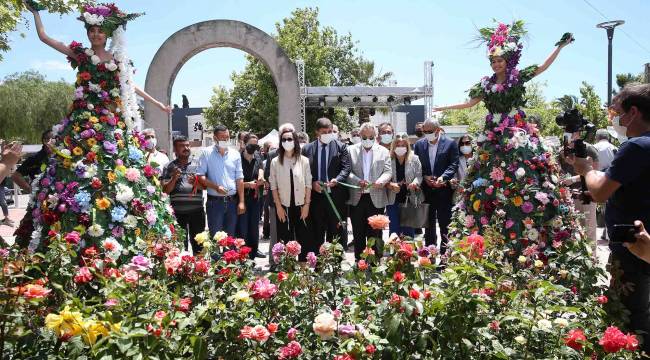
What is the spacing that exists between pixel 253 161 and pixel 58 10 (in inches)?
271

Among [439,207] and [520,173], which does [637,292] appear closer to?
[520,173]

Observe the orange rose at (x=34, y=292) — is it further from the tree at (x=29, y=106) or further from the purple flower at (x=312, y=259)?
the tree at (x=29, y=106)

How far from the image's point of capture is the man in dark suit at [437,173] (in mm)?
7016

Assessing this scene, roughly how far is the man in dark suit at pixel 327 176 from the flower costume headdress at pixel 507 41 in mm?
2198

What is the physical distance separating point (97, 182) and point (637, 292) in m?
4.07

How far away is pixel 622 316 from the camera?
2730mm

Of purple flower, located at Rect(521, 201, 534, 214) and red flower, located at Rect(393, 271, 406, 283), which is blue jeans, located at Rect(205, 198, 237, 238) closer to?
purple flower, located at Rect(521, 201, 534, 214)

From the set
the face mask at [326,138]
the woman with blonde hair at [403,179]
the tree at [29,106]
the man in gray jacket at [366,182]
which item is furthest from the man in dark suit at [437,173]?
the tree at [29,106]

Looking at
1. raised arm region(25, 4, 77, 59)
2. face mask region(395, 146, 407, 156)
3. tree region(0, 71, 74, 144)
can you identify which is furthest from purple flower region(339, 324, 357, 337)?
tree region(0, 71, 74, 144)

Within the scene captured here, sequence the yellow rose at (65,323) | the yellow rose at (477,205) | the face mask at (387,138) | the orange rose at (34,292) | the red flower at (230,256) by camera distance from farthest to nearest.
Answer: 1. the face mask at (387,138)
2. the yellow rose at (477,205)
3. the red flower at (230,256)
4. the orange rose at (34,292)
5. the yellow rose at (65,323)

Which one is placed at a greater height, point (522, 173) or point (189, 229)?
point (522, 173)

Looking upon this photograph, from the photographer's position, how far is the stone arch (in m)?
11.5

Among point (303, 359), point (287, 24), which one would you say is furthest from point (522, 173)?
point (287, 24)

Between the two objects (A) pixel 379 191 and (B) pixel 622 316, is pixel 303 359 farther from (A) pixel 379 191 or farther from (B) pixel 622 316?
(A) pixel 379 191
